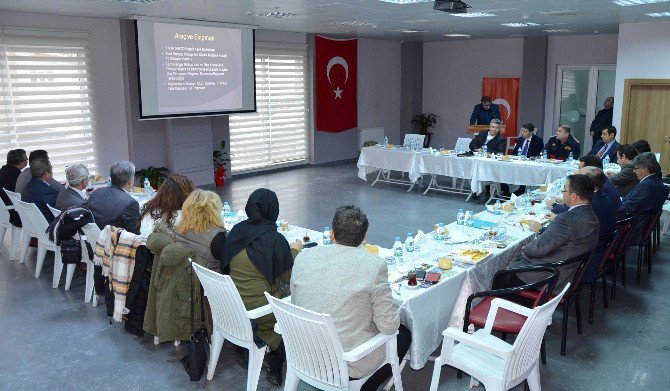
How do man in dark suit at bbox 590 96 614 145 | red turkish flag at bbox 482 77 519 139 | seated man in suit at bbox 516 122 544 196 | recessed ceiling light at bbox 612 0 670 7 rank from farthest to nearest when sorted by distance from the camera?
red turkish flag at bbox 482 77 519 139
man in dark suit at bbox 590 96 614 145
seated man in suit at bbox 516 122 544 196
recessed ceiling light at bbox 612 0 670 7

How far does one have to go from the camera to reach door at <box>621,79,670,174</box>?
9.51m

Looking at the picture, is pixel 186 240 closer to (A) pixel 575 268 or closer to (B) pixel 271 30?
(A) pixel 575 268

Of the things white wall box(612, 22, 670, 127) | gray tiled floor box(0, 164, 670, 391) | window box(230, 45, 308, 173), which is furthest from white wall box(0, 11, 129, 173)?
white wall box(612, 22, 670, 127)

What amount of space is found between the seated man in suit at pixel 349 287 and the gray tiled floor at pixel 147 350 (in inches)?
39.5

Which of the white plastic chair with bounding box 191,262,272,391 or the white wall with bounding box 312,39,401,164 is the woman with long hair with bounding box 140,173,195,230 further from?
the white wall with bounding box 312,39,401,164

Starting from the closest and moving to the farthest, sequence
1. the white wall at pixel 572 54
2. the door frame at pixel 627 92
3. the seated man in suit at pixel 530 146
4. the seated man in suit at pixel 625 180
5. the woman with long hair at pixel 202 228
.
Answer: the woman with long hair at pixel 202 228 → the seated man in suit at pixel 625 180 → the seated man in suit at pixel 530 146 → the door frame at pixel 627 92 → the white wall at pixel 572 54

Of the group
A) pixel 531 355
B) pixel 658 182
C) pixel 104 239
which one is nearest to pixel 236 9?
pixel 104 239

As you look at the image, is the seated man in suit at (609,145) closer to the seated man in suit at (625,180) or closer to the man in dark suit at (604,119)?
the seated man in suit at (625,180)

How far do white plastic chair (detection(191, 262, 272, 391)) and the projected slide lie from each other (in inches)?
249

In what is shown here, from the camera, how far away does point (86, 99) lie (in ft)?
29.4

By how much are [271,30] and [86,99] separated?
3.87 meters

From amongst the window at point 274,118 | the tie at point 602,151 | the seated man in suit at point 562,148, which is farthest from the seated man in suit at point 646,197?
the window at point 274,118

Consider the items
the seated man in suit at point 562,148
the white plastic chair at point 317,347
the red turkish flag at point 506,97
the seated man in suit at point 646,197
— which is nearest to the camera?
the white plastic chair at point 317,347

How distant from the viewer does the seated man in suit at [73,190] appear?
5168mm
